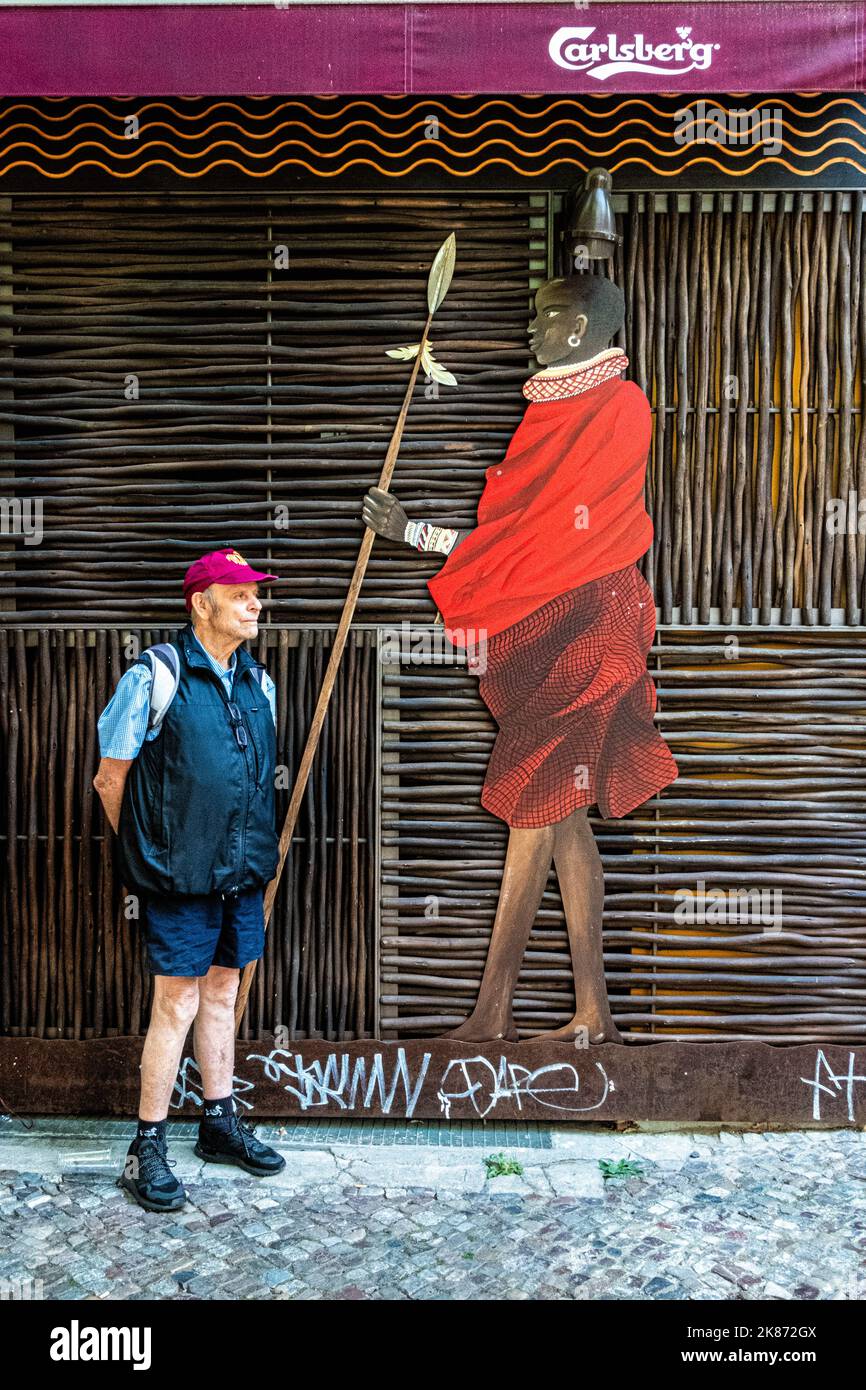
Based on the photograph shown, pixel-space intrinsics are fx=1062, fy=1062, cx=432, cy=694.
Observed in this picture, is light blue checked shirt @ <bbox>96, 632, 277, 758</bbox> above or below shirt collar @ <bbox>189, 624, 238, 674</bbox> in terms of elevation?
below

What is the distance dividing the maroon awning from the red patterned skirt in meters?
1.88

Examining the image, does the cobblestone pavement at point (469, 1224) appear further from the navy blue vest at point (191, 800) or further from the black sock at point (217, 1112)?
the navy blue vest at point (191, 800)

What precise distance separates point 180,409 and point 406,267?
1145mm

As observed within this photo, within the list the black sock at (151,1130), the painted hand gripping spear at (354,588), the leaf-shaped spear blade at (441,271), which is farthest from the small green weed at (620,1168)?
the leaf-shaped spear blade at (441,271)

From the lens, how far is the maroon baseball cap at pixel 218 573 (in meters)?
4.01

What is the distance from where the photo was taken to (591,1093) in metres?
4.54

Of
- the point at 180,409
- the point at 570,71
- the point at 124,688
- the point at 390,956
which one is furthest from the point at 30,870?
the point at 570,71

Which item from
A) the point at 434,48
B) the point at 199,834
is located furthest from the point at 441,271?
the point at 199,834

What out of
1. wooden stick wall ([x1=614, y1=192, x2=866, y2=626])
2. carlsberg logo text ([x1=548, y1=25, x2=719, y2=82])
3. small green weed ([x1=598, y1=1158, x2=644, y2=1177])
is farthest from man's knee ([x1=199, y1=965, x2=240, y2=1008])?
carlsberg logo text ([x1=548, y1=25, x2=719, y2=82])

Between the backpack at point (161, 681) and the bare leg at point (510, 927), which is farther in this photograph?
the bare leg at point (510, 927)

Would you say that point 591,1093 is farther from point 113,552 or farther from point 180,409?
point 180,409

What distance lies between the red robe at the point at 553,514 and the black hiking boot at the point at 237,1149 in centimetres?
219

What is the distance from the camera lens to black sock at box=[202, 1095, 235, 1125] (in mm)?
4234

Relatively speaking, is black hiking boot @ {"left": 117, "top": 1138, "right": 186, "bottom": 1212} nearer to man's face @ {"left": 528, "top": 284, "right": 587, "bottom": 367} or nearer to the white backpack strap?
the white backpack strap
